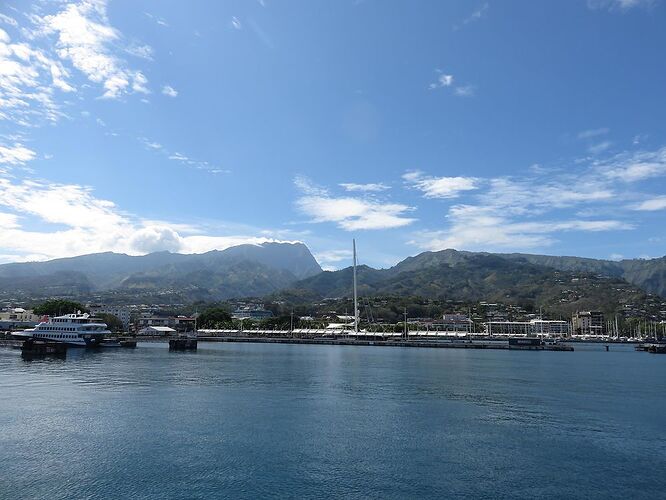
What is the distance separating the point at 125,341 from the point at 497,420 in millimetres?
117129

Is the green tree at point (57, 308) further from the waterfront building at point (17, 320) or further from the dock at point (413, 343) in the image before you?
the dock at point (413, 343)

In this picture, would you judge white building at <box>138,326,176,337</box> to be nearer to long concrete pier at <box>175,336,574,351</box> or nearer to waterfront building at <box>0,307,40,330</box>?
long concrete pier at <box>175,336,574,351</box>

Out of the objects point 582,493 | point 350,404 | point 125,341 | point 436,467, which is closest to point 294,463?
point 436,467

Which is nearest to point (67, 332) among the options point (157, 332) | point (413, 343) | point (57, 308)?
point (57, 308)

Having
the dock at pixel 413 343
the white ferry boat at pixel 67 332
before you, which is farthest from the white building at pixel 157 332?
the white ferry boat at pixel 67 332

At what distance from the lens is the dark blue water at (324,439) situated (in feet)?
78.9

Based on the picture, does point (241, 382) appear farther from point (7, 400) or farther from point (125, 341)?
point (125, 341)

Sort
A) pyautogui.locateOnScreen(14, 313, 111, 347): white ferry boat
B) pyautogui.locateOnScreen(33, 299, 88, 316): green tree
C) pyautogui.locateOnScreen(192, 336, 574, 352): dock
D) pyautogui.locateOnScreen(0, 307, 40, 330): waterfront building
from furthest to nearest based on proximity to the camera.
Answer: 1. pyautogui.locateOnScreen(0, 307, 40, 330): waterfront building
2. pyautogui.locateOnScreen(33, 299, 88, 316): green tree
3. pyautogui.locateOnScreen(192, 336, 574, 352): dock
4. pyautogui.locateOnScreen(14, 313, 111, 347): white ferry boat

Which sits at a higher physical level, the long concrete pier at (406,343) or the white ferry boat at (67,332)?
the white ferry boat at (67,332)

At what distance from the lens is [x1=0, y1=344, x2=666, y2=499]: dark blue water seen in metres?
24.0

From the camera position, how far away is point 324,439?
32375 mm

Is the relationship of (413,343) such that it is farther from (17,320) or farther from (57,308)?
(17,320)

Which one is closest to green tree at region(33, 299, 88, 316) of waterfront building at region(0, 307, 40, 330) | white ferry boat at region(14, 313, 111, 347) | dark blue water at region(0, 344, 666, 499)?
waterfront building at region(0, 307, 40, 330)

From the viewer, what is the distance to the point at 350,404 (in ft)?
147
